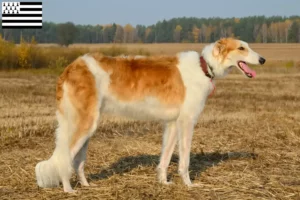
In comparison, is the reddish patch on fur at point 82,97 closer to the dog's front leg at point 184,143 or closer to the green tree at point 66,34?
the dog's front leg at point 184,143

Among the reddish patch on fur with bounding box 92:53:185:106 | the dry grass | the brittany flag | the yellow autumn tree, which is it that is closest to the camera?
the dry grass

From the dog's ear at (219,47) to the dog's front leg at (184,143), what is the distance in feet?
3.62

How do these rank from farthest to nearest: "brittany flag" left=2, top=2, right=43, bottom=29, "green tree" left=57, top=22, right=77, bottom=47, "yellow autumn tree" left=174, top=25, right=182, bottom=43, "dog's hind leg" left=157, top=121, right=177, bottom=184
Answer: "yellow autumn tree" left=174, top=25, right=182, bottom=43
"green tree" left=57, top=22, right=77, bottom=47
"brittany flag" left=2, top=2, right=43, bottom=29
"dog's hind leg" left=157, top=121, right=177, bottom=184

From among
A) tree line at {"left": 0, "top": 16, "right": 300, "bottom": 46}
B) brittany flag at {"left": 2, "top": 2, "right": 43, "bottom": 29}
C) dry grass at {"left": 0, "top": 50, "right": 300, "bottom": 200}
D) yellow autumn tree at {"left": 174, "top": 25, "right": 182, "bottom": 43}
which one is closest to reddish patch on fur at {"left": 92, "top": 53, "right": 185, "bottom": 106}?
dry grass at {"left": 0, "top": 50, "right": 300, "bottom": 200}

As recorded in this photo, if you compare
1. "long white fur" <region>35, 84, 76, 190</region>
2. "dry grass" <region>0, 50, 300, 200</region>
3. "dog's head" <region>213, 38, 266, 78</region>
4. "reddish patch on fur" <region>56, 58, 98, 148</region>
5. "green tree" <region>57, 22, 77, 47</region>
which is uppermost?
"green tree" <region>57, 22, 77, 47</region>

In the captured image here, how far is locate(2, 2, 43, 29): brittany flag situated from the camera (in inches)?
1245

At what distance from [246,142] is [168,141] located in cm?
321

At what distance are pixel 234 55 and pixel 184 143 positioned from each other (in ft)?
5.00

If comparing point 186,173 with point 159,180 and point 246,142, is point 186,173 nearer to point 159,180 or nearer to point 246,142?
point 159,180

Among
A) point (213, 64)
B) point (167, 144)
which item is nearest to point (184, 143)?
point (167, 144)

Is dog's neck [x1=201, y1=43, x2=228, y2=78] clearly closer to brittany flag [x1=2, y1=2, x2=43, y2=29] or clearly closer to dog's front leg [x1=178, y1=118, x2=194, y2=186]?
dog's front leg [x1=178, y1=118, x2=194, y2=186]

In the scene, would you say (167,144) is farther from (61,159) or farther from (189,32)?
(189,32)

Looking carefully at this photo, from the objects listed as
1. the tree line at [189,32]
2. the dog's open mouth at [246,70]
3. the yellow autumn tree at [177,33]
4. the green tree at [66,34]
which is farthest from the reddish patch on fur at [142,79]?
the yellow autumn tree at [177,33]

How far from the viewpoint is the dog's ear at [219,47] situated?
22.9 ft
